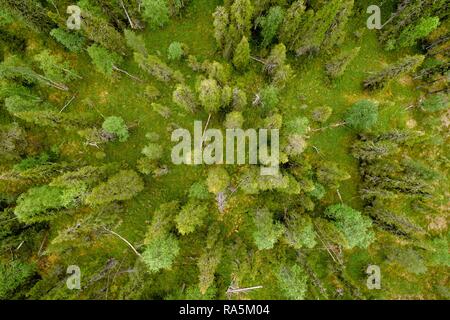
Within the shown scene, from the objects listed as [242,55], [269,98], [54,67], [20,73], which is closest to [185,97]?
[242,55]

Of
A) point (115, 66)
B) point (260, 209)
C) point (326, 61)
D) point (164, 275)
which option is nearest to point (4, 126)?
point (115, 66)

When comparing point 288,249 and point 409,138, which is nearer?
point 409,138

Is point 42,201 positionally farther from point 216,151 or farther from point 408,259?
point 408,259

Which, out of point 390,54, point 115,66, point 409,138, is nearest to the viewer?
point 409,138

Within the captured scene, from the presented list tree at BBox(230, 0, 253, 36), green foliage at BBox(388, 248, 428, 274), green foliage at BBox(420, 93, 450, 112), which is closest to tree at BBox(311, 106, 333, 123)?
green foliage at BBox(420, 93, 450, 112)

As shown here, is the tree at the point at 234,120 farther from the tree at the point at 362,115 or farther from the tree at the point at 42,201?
the tree at the point at 42,201
